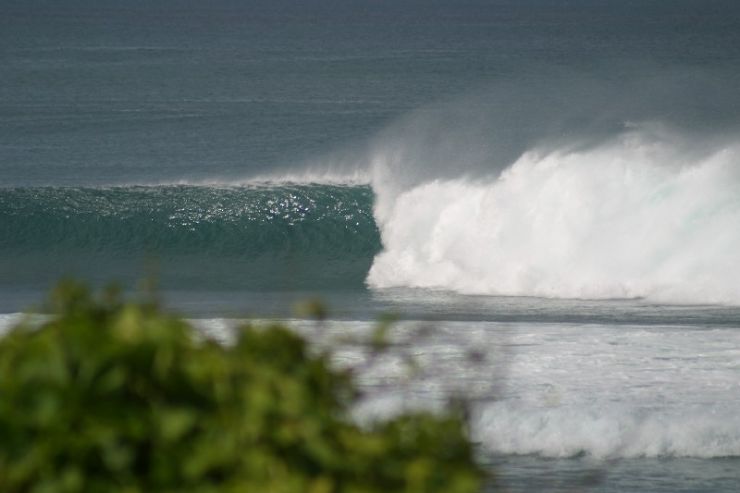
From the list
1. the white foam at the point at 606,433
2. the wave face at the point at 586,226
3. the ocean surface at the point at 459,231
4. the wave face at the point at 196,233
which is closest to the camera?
the white foam at the point at 606,433

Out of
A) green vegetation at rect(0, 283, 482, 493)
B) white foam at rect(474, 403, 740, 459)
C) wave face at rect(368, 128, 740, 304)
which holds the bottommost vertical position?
white foam at rect(474, 403, 740, 459)

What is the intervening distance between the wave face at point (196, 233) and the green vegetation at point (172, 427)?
15532 mm

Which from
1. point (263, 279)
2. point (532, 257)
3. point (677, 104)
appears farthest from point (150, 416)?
point (677, 104)

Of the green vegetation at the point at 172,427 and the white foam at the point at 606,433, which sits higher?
the green vegetation at the point at 172,427

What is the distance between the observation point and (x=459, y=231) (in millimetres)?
17391

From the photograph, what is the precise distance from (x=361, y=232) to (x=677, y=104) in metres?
29.1

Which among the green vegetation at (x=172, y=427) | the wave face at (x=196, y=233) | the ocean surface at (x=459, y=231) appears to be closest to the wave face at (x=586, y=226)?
the ocean surface at (x=459, y=231)

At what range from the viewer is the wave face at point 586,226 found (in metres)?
15.4

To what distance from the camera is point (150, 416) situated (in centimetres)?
175

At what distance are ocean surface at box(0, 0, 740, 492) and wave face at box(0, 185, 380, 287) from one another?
0.05 meters

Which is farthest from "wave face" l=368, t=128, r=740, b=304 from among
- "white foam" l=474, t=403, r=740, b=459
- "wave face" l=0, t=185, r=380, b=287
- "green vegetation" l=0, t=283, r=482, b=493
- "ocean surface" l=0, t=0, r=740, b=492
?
"green vegetation" l=0, t=283, r=482, b=493

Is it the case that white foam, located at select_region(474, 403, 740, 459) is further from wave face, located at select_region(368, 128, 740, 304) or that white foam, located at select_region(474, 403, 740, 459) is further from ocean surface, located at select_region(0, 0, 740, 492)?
wave face, located at select_region(368, 128, 740, 304)

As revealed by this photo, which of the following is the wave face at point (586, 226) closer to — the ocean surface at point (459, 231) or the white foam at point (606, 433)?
the ocean surface at point (459, 231)

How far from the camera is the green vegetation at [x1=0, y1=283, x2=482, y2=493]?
1.72 metres
